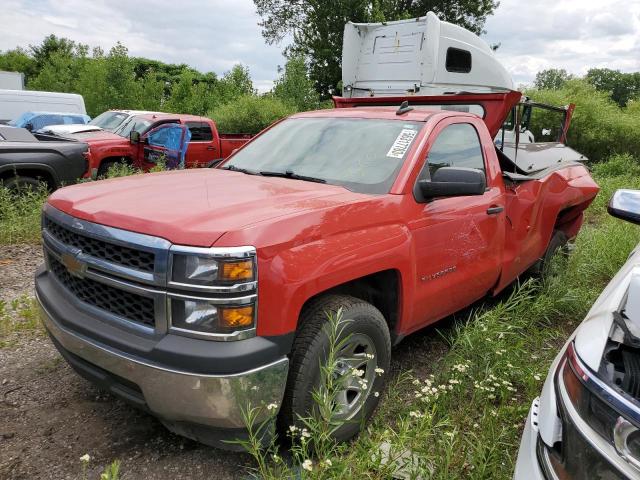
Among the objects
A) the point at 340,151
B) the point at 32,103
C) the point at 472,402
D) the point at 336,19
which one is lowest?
the point at 472,402

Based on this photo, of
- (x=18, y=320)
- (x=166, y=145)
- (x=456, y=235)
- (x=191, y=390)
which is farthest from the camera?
(x=166, y=145)

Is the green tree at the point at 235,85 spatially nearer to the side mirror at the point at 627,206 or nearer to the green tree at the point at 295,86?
the green tree at the point at 295,86

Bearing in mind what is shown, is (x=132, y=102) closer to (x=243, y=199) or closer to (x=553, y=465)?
(x=243, y=199)

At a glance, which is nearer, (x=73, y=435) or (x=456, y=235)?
(x=73, y=435)

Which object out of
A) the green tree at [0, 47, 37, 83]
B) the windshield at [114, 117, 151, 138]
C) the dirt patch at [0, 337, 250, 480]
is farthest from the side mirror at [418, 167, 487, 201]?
the green tree at [0, 47, 37, 83]

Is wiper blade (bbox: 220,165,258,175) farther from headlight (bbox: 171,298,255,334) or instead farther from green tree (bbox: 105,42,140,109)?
green tree (bbox: 105,42,140,109)

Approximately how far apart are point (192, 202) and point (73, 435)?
1.46 m

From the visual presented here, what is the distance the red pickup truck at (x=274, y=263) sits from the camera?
7.05 ft

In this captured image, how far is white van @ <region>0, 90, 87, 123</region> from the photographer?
14578 mm

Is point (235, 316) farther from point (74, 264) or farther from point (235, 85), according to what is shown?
point (235, 85)

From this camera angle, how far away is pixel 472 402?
2885 mm

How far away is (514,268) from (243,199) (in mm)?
2681

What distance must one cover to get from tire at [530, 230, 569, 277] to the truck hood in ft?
10.2

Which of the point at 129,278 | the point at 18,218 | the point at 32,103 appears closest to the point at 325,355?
the point at 129,278
